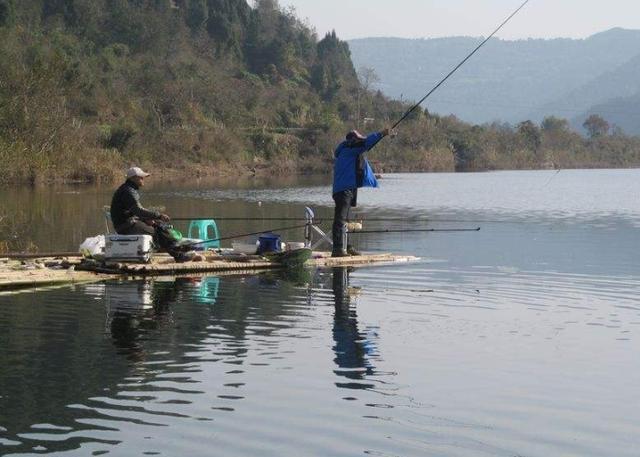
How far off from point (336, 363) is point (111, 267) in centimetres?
660

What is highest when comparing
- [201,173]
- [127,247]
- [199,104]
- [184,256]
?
[199,104]

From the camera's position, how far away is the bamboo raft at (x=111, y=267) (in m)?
16.0

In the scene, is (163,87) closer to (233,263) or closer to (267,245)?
(267,245)

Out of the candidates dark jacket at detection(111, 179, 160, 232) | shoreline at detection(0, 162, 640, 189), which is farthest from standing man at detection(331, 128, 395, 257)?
shoreline at detection(0, 162, 640, 189)

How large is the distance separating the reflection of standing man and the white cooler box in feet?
9.38

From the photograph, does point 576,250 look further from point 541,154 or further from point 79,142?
point 541,154

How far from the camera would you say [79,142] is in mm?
56188

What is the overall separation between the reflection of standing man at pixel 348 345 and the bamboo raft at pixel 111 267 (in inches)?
91.3

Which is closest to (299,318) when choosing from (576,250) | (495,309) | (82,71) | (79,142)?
(495,309)

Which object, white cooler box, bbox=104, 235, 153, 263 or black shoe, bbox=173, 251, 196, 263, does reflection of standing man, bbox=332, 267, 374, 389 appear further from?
white cooler box, bbox=104, 235, 153, 263

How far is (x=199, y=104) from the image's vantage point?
88.2m

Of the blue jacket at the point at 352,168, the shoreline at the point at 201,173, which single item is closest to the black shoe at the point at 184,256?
the blue jacket at the point at 352,168

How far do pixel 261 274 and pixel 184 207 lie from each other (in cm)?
1968

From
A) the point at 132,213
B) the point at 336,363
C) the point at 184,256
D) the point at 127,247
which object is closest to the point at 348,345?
the point at 336,363
